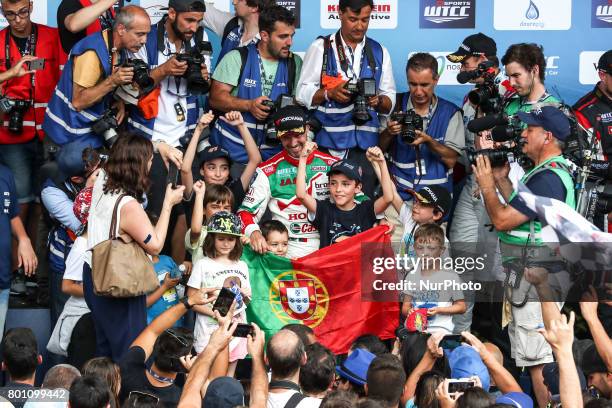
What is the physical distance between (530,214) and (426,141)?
1.81 m

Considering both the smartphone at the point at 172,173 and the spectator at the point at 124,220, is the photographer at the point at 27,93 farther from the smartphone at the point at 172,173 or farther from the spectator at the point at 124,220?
the spectator at the point at 124,220

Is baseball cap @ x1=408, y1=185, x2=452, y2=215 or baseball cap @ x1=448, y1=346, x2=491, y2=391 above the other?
baseball cap @ x1=408, y1=185, x2=452, y2=215

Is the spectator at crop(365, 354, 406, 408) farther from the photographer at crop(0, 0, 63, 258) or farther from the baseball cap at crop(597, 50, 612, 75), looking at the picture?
the photographer at crop(0, 0, 63, 258)

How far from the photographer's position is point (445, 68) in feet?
39.1

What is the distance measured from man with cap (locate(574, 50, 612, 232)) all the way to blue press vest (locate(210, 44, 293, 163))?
8.07ft

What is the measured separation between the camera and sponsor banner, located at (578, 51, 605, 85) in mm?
11828

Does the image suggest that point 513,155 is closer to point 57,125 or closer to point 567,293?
point 567,293

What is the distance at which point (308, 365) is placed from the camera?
7.27 metres

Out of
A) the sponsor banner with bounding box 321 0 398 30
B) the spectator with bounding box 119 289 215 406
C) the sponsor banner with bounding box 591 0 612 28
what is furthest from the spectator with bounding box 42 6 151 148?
the sponsor banner with bounding box 591 0 612 28

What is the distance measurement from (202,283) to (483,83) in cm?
286

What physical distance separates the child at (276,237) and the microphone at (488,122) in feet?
5.36

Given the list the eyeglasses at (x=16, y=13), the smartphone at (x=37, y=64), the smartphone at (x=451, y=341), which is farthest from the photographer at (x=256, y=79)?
the smartphone at (x=451, y=341)

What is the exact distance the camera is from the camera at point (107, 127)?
408 inches

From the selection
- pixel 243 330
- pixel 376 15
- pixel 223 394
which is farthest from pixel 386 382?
pixel 376 15
